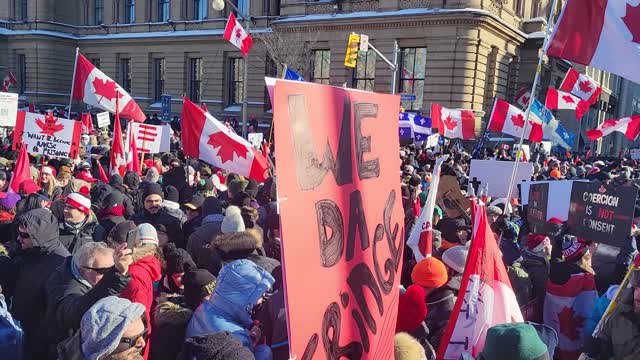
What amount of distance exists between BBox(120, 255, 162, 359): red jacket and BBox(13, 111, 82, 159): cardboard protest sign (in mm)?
5753

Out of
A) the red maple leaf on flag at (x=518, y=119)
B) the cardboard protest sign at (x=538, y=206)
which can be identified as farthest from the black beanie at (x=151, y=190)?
the red maple leaf on flag at (x=518, y=119)

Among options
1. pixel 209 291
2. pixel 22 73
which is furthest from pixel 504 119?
pixel 22 73

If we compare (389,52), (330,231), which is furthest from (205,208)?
(389,52)

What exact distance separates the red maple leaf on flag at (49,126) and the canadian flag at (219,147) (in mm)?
2717

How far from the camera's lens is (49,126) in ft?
27.2

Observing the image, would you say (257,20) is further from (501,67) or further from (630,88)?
(630,88)

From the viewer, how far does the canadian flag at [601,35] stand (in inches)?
168

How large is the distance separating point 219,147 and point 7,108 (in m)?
7.30

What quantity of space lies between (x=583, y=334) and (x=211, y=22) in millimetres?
33275

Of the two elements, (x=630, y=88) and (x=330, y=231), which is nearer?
(x=330, y=231)

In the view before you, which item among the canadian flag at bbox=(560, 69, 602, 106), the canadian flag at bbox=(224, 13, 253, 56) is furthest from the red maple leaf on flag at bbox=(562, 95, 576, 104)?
the canadian flag at bbox=(224, 13, 253, 56)

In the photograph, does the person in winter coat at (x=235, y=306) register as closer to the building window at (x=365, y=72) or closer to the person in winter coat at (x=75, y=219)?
the person in winter coat at (x=75, y=219)

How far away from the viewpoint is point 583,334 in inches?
157

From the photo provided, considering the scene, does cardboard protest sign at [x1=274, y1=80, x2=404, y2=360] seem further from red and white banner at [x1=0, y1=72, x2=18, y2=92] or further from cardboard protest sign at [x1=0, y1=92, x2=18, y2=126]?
red and white banner at [x1=0, y1=72, x2=18, y2=92]
